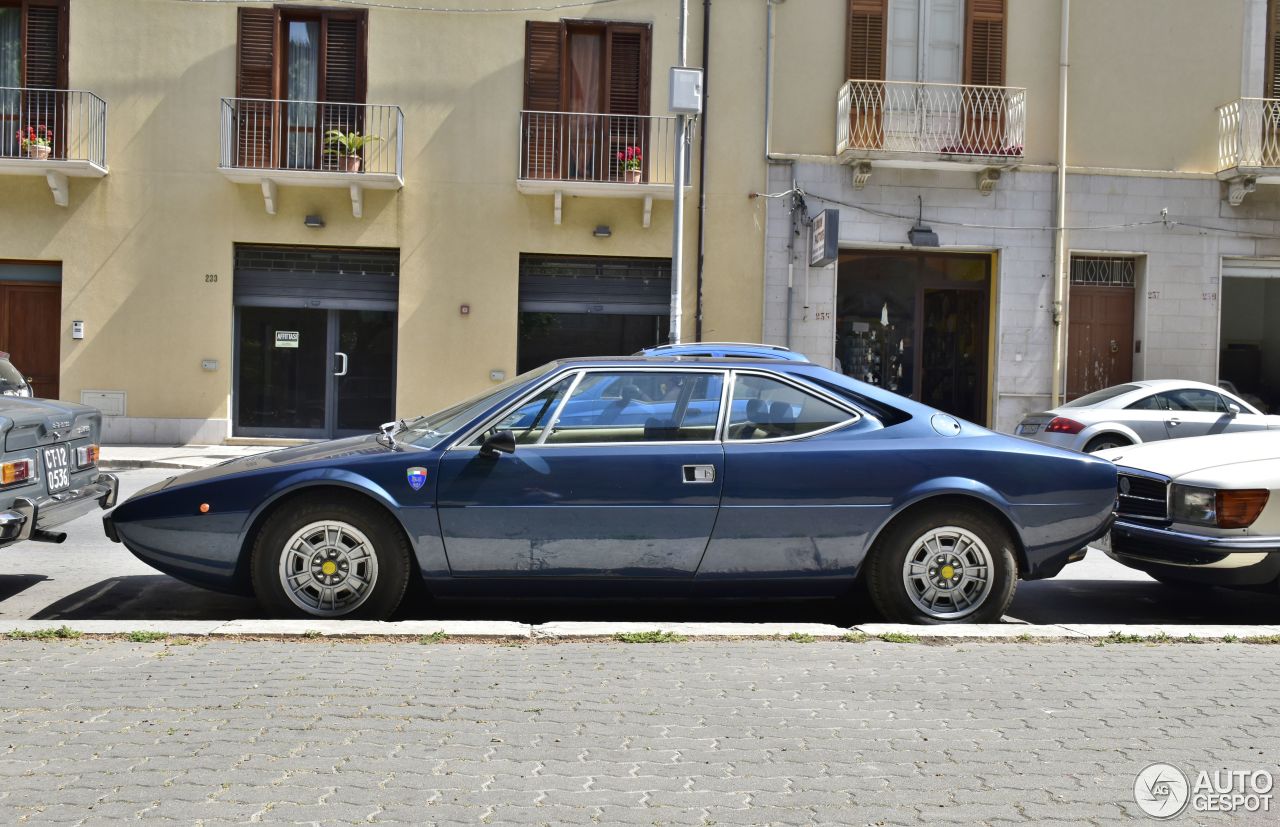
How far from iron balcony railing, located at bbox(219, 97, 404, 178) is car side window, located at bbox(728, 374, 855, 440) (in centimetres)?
1355

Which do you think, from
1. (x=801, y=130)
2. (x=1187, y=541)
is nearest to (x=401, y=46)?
(x=801, y=130)

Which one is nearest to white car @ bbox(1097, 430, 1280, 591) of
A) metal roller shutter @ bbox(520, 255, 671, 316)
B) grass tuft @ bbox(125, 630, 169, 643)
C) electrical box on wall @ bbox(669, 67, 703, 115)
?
grass tuft @ bbox(125, 630, 169, 643)

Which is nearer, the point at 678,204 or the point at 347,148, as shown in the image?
the point at 678,204

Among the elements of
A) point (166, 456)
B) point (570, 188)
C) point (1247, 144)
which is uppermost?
point (1247, 144)

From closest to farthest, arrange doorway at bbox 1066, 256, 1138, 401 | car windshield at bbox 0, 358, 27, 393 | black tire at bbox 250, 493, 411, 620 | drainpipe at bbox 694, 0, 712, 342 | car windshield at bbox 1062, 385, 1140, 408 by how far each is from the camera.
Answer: black tire at bbox 250, 493, 411, 620, car windshield at bbox 0, 358, 27, 393, car windshield at bbox 1062, 385, 1140, 408, drainpipe at bbox 694, 0, 712, 342, doorway at bbox 1066, 256, 1138, 401

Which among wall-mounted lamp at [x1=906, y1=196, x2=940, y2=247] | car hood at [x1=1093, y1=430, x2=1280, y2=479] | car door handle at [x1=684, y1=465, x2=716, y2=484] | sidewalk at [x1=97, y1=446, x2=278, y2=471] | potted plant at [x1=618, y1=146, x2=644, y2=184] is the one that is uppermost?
potted plant at [x1=618, y1=146, x2=644, y2=184]

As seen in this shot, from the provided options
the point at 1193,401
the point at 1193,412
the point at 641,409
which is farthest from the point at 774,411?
the point at 1193,401

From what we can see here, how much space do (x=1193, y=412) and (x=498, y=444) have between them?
1201 centimetres

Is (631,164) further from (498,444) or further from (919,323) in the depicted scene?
(498,444)

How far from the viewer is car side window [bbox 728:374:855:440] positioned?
5.81 meters

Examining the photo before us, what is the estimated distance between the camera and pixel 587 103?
1889cm

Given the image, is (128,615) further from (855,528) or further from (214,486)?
(855,528)

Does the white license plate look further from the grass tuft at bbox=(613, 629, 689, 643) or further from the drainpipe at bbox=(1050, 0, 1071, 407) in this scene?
the drainpipe at bbox=(1050, 0, 1071, 407)

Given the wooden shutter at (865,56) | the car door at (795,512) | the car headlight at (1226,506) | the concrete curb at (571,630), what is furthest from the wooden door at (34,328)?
the car headlight at (1226,506)
